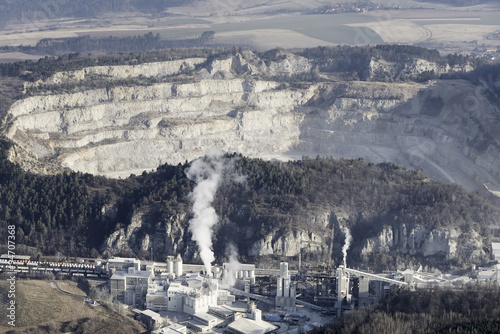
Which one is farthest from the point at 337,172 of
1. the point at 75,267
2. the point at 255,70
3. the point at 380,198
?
the point at 255,70

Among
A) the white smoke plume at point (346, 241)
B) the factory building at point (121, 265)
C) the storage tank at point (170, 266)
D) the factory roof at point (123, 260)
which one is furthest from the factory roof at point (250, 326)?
the white smoke plume at point (346, 241)

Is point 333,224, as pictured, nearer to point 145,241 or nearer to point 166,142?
point 145,241

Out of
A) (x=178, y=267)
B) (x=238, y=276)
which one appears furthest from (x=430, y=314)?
(x=178, y=267)

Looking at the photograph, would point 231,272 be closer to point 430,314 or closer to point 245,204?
point 245,204

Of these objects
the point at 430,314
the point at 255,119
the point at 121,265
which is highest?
the point at 255,119

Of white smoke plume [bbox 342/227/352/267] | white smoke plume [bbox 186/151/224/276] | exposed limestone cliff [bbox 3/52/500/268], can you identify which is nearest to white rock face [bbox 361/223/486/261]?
white smoke plume [bbox 342/227/352/267]

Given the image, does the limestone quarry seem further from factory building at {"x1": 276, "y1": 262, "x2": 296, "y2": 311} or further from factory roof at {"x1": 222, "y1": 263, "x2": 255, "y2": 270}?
factory building at {"x1": 276, "y1": 262, "x2": 296, "y2": 311}
